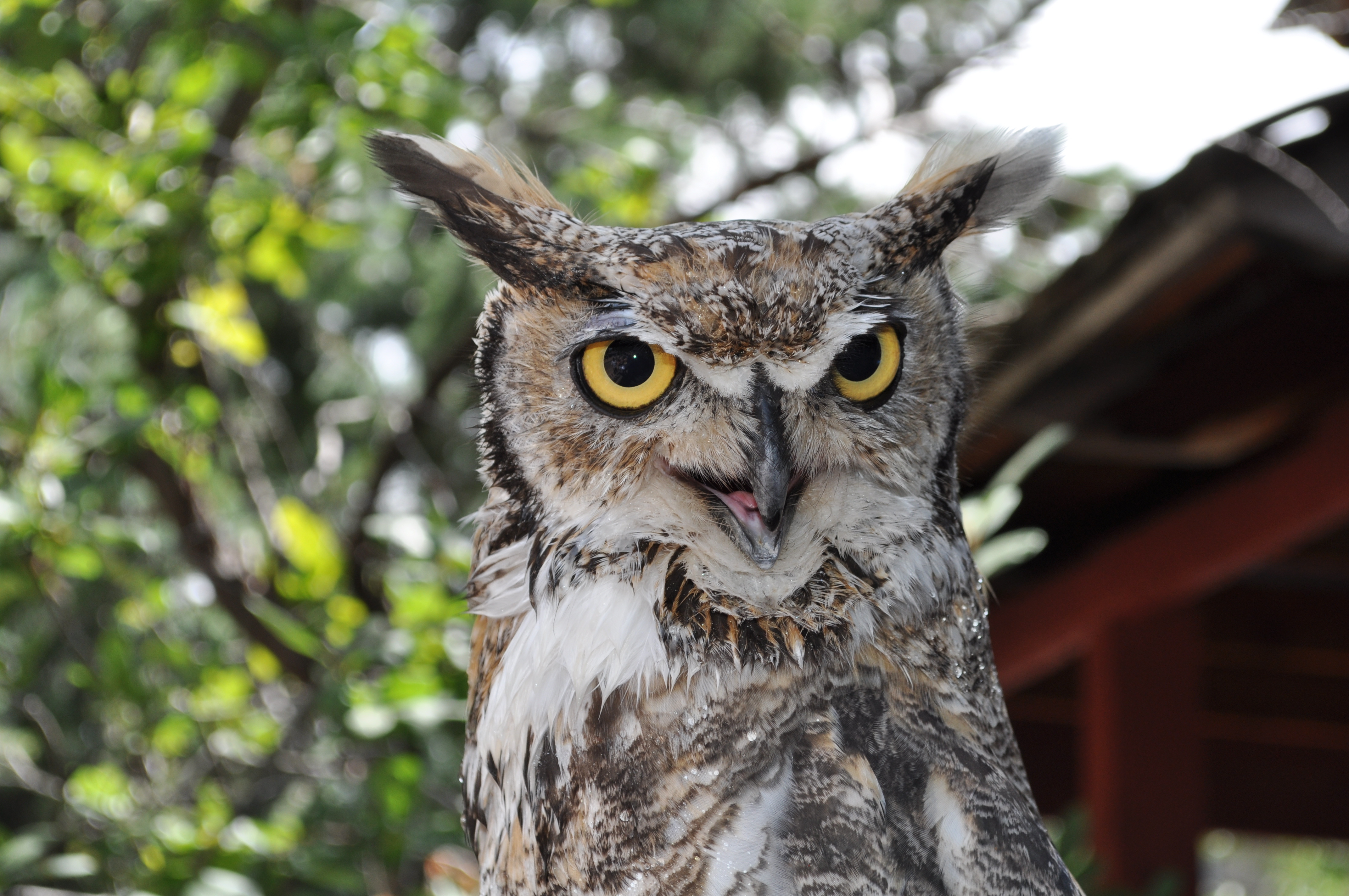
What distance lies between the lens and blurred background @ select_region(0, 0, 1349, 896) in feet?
6.54

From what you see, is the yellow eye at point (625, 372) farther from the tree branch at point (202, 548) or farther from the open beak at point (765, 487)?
the tree branch at point (202, 548)

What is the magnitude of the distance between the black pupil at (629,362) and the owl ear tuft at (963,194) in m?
0.22

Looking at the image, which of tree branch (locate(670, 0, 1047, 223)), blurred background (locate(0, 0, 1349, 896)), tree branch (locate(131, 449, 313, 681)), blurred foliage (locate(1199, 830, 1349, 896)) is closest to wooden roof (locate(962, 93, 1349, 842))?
blurred background (locate(0, 0, 1349, 896))

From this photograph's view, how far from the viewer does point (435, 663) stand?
2133 millimetres

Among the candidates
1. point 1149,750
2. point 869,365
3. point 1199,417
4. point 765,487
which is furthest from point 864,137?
point 765,487

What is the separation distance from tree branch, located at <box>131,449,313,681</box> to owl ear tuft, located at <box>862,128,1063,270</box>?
2259 millimetres

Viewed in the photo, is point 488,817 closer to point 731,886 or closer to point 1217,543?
point 731,886

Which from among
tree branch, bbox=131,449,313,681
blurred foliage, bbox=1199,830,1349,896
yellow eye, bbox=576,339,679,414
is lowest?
blurred foliage, bbox=1199,830,1349,896

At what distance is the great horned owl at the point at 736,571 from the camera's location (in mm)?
802

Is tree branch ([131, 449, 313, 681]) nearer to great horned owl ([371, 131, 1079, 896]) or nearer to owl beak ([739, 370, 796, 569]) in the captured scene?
great horned owl ([371, 131, 1079, 896])

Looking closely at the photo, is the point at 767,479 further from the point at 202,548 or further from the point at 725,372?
the point at 202,548

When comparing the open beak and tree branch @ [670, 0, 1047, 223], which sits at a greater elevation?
tree branch @ [670, 0, 1047, 223]

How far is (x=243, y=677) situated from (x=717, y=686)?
219 cm

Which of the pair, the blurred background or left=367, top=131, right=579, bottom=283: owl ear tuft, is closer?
left=367, top=131, right=579, bottom=283: owl ear tuft
